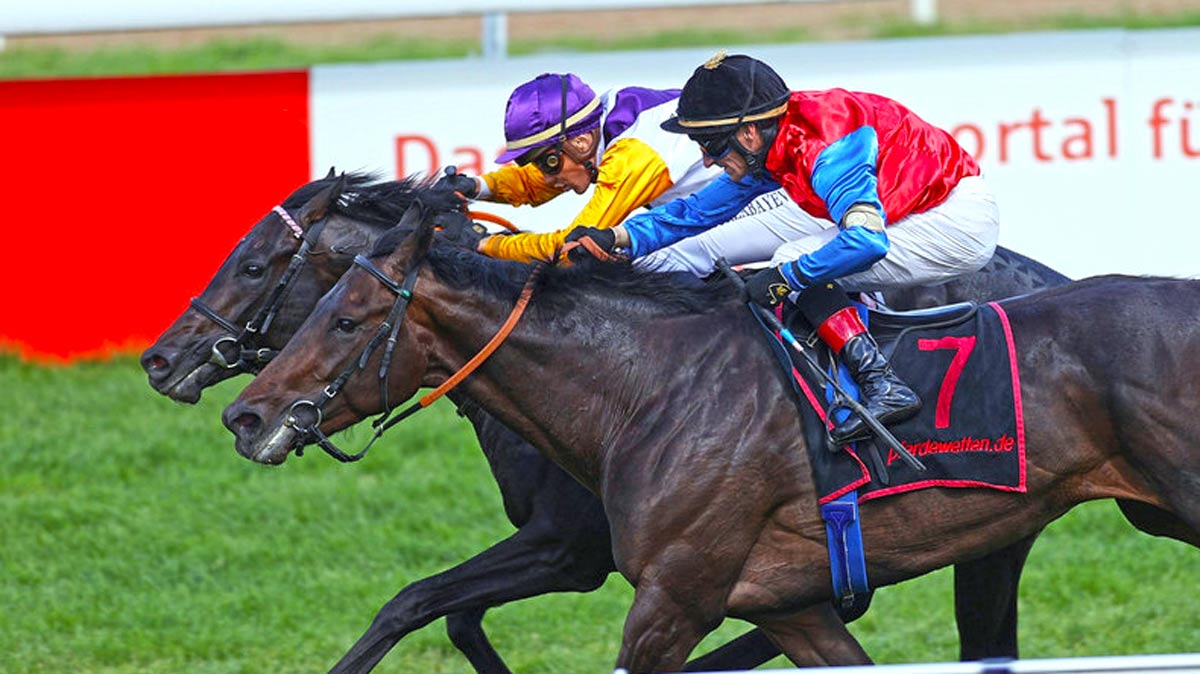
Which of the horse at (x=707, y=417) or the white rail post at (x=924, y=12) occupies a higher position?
the horse at (x=707, y=417)

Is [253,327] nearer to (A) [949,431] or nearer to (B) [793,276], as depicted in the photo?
Answer: (B) [793,276]

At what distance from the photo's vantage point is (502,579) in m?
5.33

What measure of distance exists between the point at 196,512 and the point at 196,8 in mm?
2808

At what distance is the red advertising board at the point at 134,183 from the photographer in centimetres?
898

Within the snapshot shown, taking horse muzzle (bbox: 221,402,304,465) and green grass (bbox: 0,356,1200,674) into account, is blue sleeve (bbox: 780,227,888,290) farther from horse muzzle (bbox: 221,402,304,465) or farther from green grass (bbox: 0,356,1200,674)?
green grass (bbox: 0,356,1200,674)

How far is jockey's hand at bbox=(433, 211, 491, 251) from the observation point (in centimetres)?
520

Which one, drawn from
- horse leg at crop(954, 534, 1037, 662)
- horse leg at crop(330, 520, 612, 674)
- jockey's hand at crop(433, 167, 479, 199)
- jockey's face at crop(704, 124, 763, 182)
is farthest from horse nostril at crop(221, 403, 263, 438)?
horse leg at crop(954, 534, 1037, 662)

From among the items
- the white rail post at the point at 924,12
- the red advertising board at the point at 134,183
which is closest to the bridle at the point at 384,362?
the red advertising board at the point at 134,183

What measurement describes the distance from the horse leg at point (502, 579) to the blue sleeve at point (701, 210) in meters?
0.88

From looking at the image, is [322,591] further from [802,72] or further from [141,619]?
[802,72]

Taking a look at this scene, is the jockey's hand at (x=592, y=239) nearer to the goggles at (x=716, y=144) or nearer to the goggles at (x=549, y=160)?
the goggles at (x=716, y=144)

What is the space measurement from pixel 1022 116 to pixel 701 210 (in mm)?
3848

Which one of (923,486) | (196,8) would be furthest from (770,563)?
(196,8)

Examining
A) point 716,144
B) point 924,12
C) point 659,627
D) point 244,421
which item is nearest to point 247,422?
point 244,421
